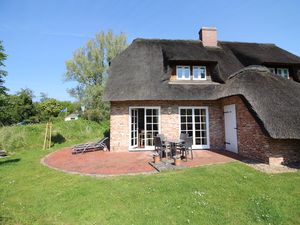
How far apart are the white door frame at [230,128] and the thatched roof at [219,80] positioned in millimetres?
899

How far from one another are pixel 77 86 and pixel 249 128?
2560 centimetres

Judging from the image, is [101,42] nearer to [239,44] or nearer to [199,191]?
[239,44]

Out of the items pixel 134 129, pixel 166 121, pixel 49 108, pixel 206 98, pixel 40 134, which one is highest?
pixel 49 108

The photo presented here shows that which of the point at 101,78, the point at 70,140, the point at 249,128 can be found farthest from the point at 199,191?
the point at 101,78

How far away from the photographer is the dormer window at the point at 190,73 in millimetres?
12234

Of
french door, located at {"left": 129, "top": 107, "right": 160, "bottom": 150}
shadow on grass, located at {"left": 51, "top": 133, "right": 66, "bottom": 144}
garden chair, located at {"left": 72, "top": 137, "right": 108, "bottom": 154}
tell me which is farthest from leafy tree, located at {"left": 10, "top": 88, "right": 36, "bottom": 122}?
french door, located at {"left": 129, "top": 107, "right": 160, "bottom": 150}

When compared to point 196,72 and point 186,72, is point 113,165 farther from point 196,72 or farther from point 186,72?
point 196,72

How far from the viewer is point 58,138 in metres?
16.4

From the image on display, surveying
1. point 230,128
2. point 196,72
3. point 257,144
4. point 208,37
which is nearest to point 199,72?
point 196,72

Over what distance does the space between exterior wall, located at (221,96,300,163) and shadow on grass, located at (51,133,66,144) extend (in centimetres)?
1311

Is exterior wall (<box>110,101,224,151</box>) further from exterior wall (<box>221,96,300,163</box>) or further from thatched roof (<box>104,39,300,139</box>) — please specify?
exterior wall (<box>221,96,300,163</box>)

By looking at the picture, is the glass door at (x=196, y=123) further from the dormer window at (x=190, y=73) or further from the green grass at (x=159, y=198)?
the green grass at (x=159, y=198)

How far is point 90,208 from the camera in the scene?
4461mm

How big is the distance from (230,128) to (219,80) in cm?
309
